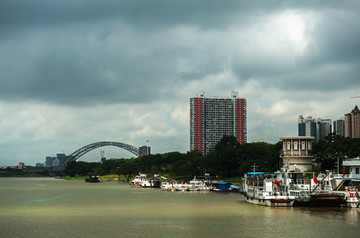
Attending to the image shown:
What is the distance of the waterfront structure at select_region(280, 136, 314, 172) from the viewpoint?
117 metres

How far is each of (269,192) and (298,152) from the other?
5071 cm

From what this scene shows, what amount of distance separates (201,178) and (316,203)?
9431 cm

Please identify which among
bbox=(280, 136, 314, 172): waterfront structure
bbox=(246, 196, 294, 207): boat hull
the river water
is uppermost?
bbox=(280, 136, 314, 172): waterfront structure

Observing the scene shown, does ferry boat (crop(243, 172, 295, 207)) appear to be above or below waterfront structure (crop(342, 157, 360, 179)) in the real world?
below

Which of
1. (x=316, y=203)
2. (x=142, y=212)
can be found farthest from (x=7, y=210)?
(x=316, y=203)

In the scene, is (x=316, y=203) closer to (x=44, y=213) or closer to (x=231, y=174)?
(x=44, y=213)

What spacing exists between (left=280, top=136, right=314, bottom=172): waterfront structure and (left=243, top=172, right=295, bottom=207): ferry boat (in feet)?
125

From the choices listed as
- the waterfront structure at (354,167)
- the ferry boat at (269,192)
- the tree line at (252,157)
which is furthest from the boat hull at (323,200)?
the tree line at (252,157)

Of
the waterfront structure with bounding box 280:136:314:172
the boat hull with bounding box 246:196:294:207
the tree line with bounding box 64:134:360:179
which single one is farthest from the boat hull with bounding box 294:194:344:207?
the waterfront structure with bounding box 280:136:314:172

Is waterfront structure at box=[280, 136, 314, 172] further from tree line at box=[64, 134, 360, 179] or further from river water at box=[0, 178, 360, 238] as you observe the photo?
river water at box=[0, 178, 360, 238]

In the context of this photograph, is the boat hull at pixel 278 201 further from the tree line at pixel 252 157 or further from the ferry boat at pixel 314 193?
the tree line at pixel 252 157

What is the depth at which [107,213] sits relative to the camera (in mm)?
62938

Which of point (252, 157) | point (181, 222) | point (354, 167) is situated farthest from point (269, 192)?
point (252, 157)

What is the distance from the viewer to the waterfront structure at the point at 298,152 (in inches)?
4616
